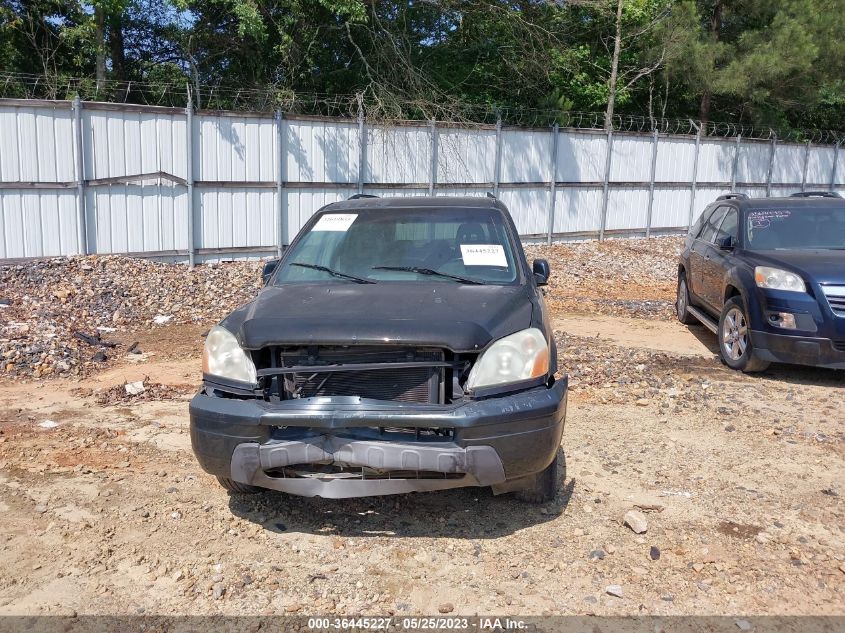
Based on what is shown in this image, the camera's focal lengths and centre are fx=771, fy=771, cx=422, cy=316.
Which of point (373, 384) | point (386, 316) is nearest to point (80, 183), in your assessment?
point (386, 316)

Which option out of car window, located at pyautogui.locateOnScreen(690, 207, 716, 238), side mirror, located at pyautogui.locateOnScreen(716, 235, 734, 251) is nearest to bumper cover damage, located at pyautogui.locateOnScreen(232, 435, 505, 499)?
side mirror, located at pyautogui.locateOnScreen(716, 235, 734, 251)

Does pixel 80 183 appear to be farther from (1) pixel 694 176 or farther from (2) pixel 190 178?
(1) pixel 694 176

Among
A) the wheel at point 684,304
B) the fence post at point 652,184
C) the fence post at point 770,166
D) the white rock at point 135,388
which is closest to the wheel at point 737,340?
the wheel at point 684,304

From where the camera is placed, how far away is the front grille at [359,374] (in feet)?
12.3

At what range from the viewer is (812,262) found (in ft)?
23.2

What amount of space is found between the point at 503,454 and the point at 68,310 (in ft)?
24.7

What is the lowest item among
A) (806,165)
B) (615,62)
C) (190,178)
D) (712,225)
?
(712,225)

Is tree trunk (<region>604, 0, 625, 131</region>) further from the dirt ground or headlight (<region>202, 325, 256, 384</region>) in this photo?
headlight (<region>202, 325, 256, 384</region>)

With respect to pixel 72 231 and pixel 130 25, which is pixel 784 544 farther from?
pixel 130 25

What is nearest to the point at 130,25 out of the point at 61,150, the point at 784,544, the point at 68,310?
the point at 61,150

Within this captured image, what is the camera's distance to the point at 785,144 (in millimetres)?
22359

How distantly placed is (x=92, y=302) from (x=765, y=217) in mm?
8096

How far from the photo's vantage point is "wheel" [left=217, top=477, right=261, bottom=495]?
4.18 metres

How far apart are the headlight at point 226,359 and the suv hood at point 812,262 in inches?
207
